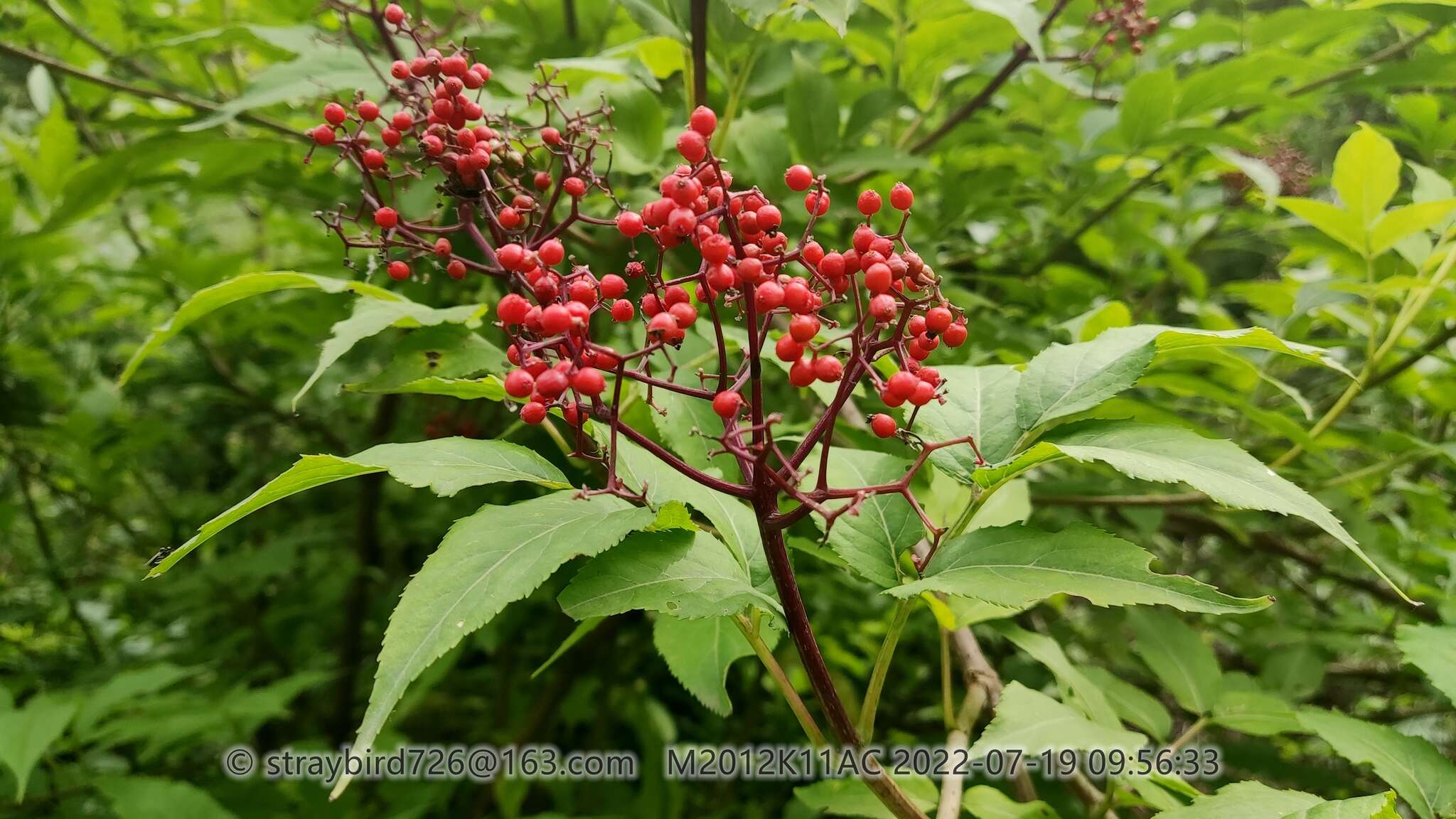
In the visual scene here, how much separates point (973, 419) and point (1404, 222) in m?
0.99

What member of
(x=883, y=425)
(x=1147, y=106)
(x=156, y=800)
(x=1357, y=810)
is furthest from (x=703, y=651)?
(x=1147, y=106)

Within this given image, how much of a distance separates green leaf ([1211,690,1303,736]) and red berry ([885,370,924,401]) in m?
0.86

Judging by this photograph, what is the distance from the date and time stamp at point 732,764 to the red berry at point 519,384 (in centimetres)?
50

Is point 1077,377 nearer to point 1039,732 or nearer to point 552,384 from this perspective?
point 1039,732

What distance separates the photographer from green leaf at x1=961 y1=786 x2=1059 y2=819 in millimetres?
991

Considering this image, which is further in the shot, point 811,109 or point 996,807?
point 811,109

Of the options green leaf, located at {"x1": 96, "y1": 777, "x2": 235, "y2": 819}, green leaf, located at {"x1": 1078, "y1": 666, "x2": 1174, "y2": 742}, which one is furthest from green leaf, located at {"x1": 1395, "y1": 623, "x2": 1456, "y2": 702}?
green leaf, located at {"x1": 96, "y1": 777, "x2": 235, "y2": 819}

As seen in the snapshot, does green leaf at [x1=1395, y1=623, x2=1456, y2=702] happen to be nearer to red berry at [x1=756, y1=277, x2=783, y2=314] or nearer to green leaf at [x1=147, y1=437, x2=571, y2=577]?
Answer: red berry at [x1=756, y1=277, x2=783, y2=314]

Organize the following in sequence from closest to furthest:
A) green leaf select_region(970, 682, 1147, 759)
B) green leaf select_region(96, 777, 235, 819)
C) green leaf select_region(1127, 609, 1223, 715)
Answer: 1. green leaf select_region(970, 682, 1147, 759)
2. green leaf select_region(1127, 609, 1223, 715)
3. green leaf select_region(96, 777, 235, 819)

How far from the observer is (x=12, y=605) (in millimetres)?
2689

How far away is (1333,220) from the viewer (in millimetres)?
1360

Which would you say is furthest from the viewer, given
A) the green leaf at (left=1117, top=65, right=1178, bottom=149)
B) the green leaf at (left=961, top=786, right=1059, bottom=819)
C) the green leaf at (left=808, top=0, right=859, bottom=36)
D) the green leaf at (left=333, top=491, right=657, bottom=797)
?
the green leaf at (left=1117, top=65, right=1178, bottom=149)

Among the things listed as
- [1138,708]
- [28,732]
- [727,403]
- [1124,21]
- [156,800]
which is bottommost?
[156,800]

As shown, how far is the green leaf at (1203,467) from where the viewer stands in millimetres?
653
